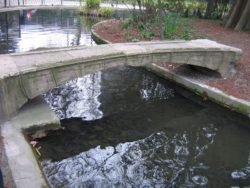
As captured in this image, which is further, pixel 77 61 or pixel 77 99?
pixel 77 99

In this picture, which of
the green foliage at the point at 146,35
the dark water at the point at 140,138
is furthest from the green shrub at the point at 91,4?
the dark water at the point at 140,138

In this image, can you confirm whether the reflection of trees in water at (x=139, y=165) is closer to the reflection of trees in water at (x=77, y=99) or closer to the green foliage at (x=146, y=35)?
the reflection of trees in water at (x=77, y=99)

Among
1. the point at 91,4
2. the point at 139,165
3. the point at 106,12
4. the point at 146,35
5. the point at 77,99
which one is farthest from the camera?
the point at 91,4

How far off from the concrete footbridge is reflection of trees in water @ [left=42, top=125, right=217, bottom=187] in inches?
75.4

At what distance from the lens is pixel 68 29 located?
2466 centimetres

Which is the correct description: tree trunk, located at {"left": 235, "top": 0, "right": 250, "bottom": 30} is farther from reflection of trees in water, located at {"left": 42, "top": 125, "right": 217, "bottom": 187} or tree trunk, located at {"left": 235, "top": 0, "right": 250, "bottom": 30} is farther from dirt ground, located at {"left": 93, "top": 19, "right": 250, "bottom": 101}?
reflection of trees in water, located at {"left": 42, "top": 125, "right": 217, "bottom": 187}

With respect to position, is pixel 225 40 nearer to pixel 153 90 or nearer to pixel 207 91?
pixel 153 90

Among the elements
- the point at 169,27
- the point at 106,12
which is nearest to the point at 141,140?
the point at 169,27

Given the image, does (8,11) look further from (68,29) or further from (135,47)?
(135,47)

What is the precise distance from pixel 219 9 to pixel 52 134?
22.0 m

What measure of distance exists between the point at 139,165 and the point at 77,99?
404cm

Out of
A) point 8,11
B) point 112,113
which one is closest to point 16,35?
point 8,11

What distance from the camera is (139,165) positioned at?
7859 millimetres

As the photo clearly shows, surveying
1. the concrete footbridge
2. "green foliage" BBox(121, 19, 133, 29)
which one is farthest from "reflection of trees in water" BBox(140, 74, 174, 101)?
"green foliage" BBox(121, 19, 133, 29)
